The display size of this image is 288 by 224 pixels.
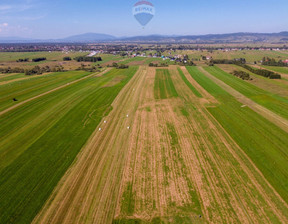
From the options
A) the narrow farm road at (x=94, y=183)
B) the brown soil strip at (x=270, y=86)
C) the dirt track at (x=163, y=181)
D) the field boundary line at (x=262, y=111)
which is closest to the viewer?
the narrow farm road at (x=94, y=183)

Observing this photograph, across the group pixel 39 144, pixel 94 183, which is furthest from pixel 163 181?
pixel 39 144

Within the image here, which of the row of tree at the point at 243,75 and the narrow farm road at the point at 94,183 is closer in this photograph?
the narrow farm road at the point at 94,183

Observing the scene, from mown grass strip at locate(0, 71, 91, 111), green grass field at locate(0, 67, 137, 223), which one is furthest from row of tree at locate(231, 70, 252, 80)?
mown grass strip at locate(0, 71, 91, 111)

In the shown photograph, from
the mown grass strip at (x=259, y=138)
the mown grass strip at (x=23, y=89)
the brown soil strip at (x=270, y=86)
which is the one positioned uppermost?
the mown grass strip at (x=259, y=138)

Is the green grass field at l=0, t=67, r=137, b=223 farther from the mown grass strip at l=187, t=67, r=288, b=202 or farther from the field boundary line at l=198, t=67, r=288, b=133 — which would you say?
the field boundary line at l=198, t=67, r=288, b=133

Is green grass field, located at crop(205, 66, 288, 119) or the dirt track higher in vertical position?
the dirt track

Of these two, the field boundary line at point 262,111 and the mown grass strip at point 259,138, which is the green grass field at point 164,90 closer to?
the mown grass strip at point 259,138

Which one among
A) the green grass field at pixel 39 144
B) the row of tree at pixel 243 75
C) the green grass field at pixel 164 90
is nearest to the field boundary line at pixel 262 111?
the green grass field at pixel 164 90
